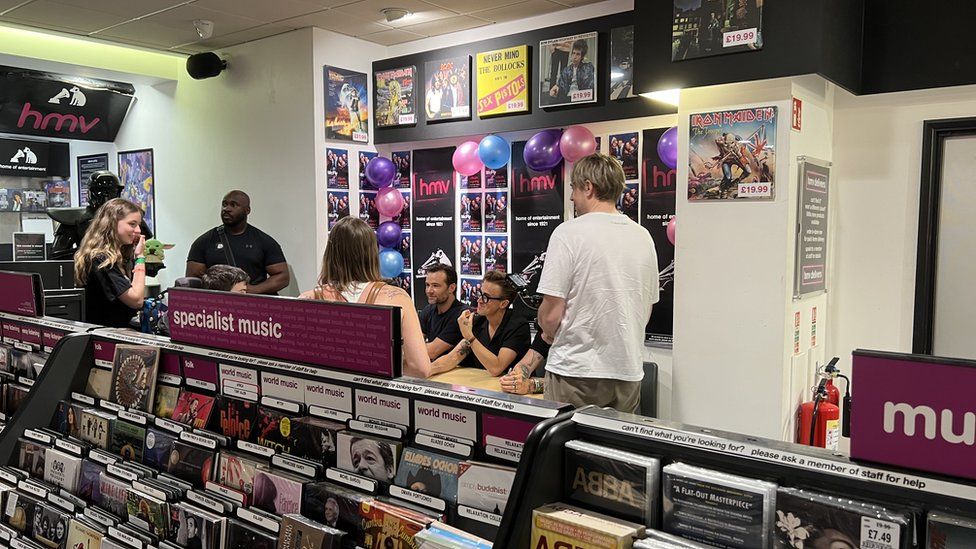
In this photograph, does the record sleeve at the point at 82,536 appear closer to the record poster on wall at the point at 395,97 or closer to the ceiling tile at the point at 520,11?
the ceiling tile at the point at 520,11

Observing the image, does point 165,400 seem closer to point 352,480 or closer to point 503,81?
point 352,480

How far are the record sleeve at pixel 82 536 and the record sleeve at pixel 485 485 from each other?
986 mm

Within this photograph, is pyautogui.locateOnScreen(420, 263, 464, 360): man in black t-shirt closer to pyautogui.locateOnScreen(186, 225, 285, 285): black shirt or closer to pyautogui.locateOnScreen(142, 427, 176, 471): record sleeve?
pyautogui.locateOnScreen(186, 225, 285, 285): black shirt

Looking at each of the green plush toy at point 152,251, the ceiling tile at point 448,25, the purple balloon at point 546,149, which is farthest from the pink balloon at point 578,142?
the green plush toy at point 152,251

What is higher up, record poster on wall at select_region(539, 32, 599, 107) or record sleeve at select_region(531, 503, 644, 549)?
record poster on wall at select_region(539, 32, 599, 107)

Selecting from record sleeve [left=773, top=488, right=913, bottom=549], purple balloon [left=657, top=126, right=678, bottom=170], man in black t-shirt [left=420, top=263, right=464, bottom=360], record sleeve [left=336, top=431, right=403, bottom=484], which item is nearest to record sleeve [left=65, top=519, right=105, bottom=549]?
record sleeve [left=336, top=431, right=403, bottom=484]

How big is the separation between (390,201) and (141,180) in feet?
9.79

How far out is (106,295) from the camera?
3205 mm

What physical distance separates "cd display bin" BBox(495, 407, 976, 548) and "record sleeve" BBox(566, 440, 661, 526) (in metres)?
0.02

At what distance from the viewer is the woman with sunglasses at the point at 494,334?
4.07 meters

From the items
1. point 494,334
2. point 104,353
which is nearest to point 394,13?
point 494,334

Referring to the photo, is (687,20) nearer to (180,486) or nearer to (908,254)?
(908,254)

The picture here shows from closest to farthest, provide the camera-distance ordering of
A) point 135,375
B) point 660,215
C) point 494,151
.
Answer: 1. point 135,375
2. point 660,215
3. point 494,151

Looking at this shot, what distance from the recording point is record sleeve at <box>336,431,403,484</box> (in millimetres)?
1390
